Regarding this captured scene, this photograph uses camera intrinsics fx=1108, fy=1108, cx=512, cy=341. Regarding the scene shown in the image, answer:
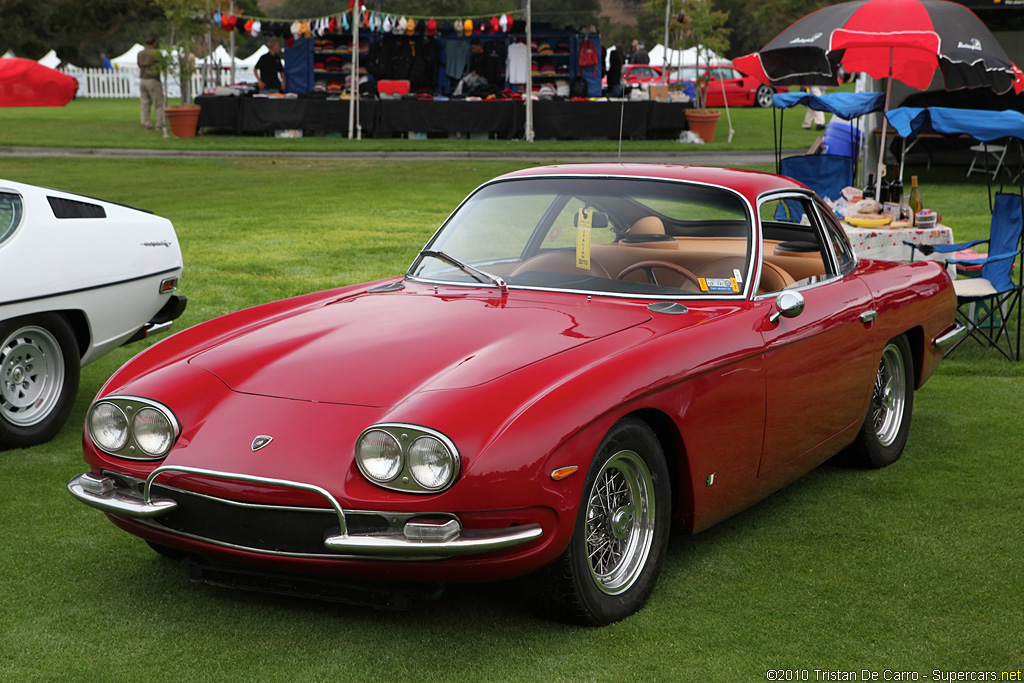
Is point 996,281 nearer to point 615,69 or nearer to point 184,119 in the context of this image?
point 184,119

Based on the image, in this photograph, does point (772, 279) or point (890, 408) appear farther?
point (890, 408)

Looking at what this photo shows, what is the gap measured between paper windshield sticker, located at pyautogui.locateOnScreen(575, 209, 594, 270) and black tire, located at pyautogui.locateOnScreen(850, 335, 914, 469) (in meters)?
1.67

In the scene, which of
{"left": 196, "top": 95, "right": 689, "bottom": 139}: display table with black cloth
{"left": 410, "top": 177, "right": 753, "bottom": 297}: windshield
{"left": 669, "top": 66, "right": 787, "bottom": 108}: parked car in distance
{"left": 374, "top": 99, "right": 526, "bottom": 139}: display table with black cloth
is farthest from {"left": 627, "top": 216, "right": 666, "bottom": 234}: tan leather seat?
{"left": 669, "top": 66, "right": 787, "bottom": 108}: parked car in distance

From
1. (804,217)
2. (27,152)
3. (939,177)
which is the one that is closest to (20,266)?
(804,217)

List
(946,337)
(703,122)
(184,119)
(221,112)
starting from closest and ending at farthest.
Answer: (946,337) < (703,122) < (184,119) < (221,112)

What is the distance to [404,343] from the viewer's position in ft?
12.4

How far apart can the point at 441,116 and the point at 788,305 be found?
22.3 m

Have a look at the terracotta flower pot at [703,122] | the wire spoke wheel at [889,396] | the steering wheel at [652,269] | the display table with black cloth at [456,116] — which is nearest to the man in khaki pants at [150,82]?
the display table with black cloth at [456,116]

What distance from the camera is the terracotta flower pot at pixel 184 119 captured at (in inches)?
1018

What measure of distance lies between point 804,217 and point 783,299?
50.0 inches

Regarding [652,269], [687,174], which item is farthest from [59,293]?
[687,174]

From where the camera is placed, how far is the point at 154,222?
634 cm

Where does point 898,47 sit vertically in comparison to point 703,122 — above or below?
above

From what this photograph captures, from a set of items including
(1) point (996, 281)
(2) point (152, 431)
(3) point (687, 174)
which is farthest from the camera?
(1) point (996, 281)
